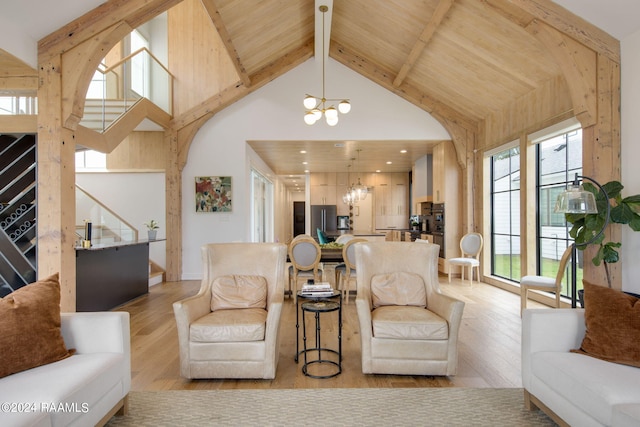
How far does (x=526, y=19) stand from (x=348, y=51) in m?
3.81

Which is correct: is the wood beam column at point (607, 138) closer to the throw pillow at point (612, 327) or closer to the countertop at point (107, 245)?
the throw pillow at point (612, 327)

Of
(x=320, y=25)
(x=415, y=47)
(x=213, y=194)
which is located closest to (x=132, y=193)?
(x=213, y=194)

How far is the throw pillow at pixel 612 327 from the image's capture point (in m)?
2.04

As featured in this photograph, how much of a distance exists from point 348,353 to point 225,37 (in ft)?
15.2

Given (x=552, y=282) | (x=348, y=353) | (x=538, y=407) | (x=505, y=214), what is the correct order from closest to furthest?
(x=538, y=407) < (x=348, y=353) < (x=552, y=282) < (x=505, y=214)

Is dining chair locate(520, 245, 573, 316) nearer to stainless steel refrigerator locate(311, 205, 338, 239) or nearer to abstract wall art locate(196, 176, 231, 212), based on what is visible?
abstract wall art locate(196, 176, 231, 212)

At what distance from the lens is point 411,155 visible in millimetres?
9242

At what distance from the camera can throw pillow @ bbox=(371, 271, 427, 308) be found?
3.19 meters

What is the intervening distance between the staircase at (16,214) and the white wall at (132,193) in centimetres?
355

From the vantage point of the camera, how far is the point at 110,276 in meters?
5.08

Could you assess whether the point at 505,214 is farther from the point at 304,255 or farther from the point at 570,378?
the point at 570,378

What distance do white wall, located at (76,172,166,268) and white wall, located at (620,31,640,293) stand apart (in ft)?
24.8

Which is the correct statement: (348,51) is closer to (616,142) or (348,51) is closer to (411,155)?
(411,155)

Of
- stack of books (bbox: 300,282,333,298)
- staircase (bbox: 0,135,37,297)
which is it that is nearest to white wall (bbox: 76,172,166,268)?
staircase (bbox: 0,135,37,297)
